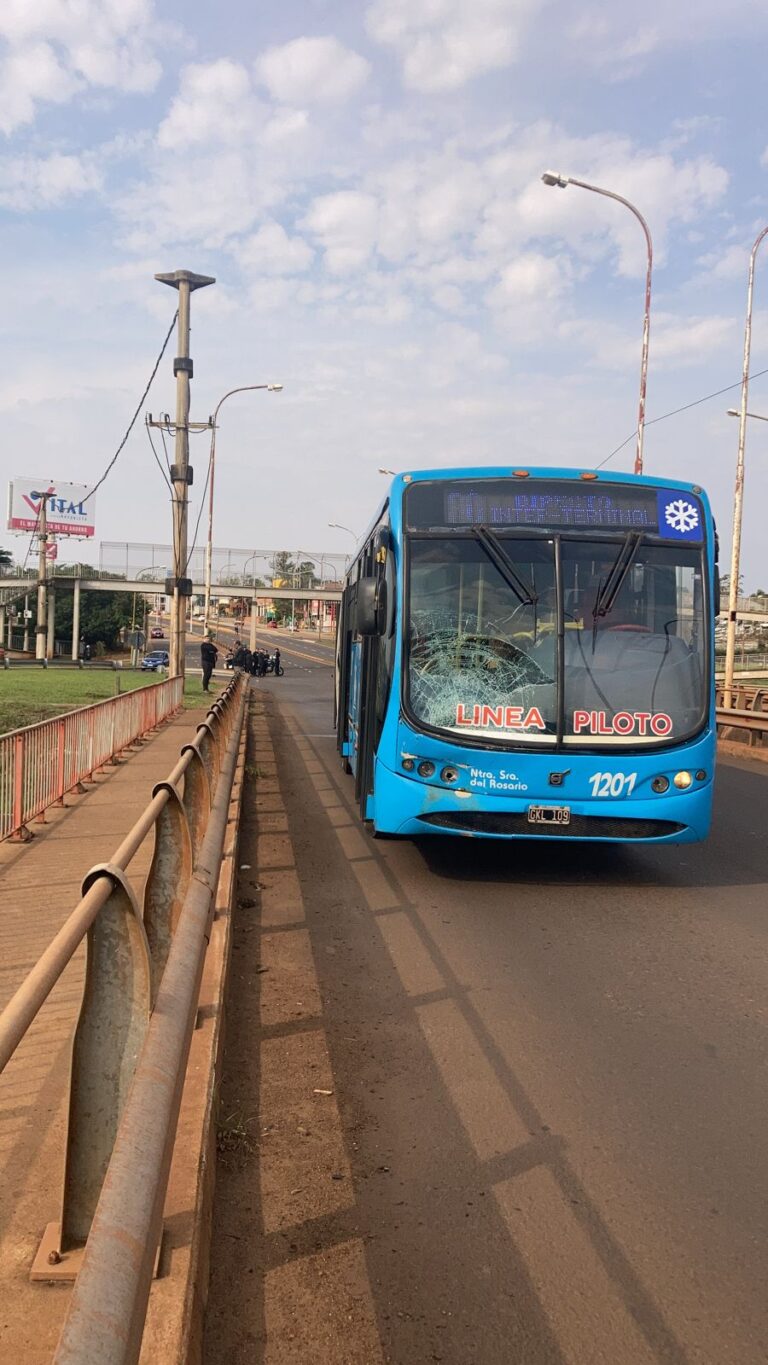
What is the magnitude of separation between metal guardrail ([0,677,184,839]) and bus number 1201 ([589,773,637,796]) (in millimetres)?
5089

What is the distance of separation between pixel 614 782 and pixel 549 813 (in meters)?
0.54

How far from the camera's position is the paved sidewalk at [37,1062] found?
277 centimetres

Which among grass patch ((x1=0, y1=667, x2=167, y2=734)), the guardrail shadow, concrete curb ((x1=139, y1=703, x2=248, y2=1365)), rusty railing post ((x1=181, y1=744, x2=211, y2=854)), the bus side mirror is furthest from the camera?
grass patch ((x1=0, y1=667, x2=167, y2=734))

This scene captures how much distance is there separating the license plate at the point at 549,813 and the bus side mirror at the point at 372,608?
75.3 inches

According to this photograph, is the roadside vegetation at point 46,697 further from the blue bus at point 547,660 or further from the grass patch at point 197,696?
the blue bus at point 547,660

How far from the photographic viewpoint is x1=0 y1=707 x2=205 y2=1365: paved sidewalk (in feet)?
9.09

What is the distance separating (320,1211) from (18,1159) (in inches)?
40.9

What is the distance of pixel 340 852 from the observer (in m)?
10.1

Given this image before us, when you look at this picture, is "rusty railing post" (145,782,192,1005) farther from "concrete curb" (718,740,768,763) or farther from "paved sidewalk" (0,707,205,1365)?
"concrete curb" (718,740,768,763)

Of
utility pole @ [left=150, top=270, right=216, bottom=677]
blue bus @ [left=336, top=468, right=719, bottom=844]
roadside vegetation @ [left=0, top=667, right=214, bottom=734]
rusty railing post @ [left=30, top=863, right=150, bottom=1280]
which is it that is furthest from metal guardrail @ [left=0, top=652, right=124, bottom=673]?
rusty railing post @ [left=30, top=863, right=150, bottom=1280]

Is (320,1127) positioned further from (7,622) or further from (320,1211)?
(7,622)

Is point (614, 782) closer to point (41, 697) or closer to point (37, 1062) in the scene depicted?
point (37, 1062)

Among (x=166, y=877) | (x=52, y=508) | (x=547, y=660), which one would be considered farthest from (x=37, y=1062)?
(x=52, y=508)

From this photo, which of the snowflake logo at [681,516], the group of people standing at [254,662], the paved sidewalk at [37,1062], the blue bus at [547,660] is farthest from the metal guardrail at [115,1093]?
the group of people standing at [254,662]
